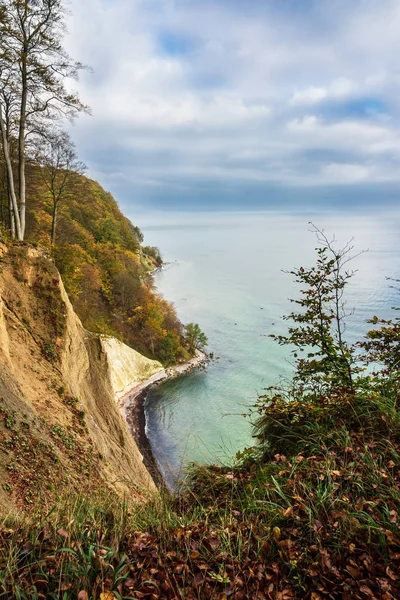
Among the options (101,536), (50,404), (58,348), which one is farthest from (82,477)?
(101,536)

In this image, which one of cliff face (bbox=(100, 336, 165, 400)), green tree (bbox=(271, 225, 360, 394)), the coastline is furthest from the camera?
cliff face (bbox=(100, 336, 165, 400))

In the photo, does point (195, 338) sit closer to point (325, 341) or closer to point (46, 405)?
point (46, 405)

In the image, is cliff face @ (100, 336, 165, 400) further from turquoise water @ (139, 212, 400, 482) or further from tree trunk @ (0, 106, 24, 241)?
tree trunk @ (0, 106, 24, 241)

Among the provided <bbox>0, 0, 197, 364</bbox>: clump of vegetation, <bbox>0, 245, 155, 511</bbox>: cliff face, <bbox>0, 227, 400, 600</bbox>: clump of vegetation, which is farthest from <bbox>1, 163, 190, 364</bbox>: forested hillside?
<bbox>0, 227, 400, 600</bbox>: clump of vegetation

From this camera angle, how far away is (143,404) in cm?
3722

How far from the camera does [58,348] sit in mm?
12055

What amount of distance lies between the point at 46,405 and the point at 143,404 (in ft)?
94.4

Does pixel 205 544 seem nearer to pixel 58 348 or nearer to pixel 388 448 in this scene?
pixel 388 448

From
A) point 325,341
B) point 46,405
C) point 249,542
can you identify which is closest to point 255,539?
point 249,542

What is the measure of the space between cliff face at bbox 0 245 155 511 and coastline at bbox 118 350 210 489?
36.0 feet

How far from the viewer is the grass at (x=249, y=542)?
2703 mm

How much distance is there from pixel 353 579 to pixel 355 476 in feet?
3.85

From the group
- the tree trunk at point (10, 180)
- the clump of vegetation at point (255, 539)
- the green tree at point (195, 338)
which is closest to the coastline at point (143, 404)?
the green tree at point (195, 338)

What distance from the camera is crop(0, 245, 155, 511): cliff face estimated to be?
291 inches
